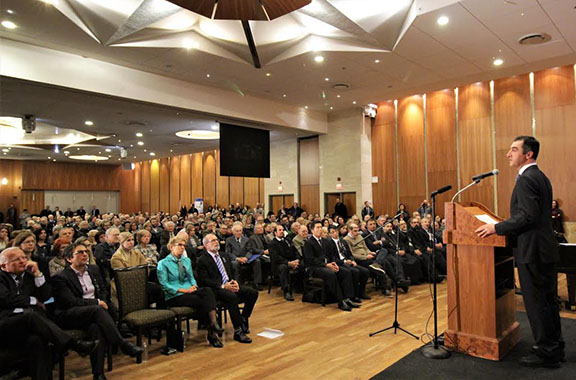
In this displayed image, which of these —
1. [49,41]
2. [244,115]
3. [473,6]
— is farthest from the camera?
[244,115]

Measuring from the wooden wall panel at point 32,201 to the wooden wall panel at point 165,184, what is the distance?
647 cm

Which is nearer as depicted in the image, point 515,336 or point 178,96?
point 515,336

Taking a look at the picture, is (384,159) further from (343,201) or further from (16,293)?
(16,293)

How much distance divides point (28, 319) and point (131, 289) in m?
1.02

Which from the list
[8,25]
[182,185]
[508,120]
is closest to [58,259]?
[8,25]

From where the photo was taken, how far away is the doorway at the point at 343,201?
1345cm

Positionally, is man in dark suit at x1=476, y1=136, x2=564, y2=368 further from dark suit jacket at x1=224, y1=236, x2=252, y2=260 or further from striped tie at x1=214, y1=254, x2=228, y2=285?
dark suit jacket at x1=224, y1=236, x2=252, y2=260

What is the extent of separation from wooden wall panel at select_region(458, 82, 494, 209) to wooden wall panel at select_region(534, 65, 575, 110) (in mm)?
1196

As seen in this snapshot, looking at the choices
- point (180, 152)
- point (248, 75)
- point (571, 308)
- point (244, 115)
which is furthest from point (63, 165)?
point (571, 308)

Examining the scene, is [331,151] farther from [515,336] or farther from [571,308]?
[515,336]

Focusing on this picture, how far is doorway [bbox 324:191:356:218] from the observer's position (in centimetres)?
1345

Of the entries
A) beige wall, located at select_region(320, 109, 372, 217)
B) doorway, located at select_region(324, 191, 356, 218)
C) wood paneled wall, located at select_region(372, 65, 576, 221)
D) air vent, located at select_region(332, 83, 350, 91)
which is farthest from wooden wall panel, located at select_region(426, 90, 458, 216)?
air vent, located at select_region(332, 83, 350, 91)

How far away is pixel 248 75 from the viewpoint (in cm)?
958

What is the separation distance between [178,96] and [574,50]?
896 centimetres
